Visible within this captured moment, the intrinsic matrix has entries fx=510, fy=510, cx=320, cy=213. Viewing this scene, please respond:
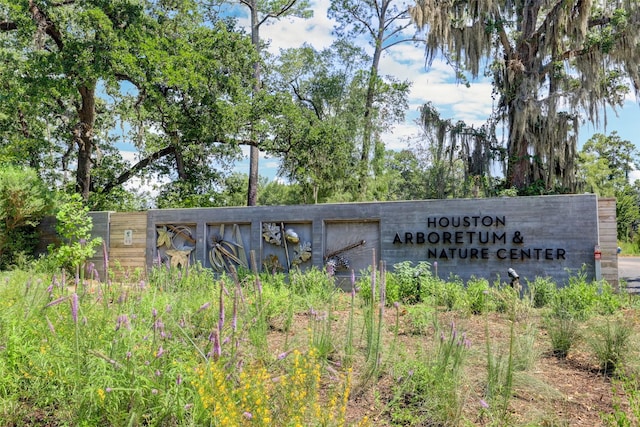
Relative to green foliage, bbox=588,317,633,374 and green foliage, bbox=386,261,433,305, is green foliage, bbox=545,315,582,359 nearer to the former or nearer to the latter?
green foliage, bbox=588,317,633,374

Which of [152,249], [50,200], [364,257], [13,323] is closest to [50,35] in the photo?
[50,200]

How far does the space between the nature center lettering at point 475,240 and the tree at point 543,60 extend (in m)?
6.24

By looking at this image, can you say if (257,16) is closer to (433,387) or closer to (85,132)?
(85,132)

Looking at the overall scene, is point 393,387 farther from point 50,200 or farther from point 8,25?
point 8,25

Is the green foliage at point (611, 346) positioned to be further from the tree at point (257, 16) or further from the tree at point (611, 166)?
the tree at point (611, 166)

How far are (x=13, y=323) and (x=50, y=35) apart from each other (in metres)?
12.0

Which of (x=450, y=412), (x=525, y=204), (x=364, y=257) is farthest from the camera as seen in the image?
(x=364, y=257)

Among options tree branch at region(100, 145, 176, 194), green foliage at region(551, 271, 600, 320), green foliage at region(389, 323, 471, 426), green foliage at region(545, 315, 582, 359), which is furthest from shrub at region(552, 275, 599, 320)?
tree branch at region(100, 145, 176, 194)

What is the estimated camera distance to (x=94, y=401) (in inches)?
97.6

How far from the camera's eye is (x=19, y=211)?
11531 millimetres

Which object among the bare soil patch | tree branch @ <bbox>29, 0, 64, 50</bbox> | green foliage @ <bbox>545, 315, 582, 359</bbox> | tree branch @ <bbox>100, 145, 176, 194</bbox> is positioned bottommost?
the bare soil patch

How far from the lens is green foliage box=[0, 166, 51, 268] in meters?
11.2

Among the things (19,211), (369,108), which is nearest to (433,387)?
(19,211)

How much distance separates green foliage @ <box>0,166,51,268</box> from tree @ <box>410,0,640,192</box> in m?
10.6
